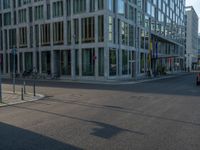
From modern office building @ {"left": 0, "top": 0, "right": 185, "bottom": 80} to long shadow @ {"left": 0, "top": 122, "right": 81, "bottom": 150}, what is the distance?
72.9ft

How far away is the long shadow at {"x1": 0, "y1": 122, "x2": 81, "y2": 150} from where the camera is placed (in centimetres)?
607

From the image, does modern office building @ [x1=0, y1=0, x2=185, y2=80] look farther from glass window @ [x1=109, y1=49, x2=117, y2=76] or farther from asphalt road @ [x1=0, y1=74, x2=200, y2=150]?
asphalt road @ [x1=0, y1=74, x2=200, y2=150]

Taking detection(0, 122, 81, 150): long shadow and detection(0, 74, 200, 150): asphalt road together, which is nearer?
detection(0, 122, 81, 150): long shadow

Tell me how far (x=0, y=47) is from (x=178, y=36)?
2352 inches

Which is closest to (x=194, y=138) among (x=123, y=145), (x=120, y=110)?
→ (x=123, y=145)

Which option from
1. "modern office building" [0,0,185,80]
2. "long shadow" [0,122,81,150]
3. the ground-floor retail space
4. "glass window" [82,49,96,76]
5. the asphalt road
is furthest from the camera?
"glass window" [82,49,96,76]

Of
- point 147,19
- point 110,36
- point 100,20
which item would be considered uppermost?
point 147,19

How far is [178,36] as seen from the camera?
85.2 metres

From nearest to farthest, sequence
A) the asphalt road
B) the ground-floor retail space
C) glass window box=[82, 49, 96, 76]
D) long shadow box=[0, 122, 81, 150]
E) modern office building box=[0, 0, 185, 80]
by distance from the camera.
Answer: long shadow box=[0, 122, 81, 150], the asphalt road, the ground-floor retail space, modern office building box=[0, 0, 185, 80], glass window box=[82, 49, 96, 76]

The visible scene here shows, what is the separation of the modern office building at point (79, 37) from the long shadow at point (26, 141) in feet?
72.9

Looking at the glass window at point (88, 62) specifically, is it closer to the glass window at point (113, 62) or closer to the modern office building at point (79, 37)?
the modern office building at point (79, 37)

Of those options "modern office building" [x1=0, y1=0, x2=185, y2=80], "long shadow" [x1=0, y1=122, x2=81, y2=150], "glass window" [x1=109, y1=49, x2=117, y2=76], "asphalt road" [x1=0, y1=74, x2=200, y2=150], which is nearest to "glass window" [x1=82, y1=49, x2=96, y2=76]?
"modern office building" [x1=0, y1=0, x2=185, y2=80]

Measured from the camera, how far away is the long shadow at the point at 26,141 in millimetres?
6066

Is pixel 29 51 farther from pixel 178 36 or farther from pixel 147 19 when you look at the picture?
pixel 178 36
